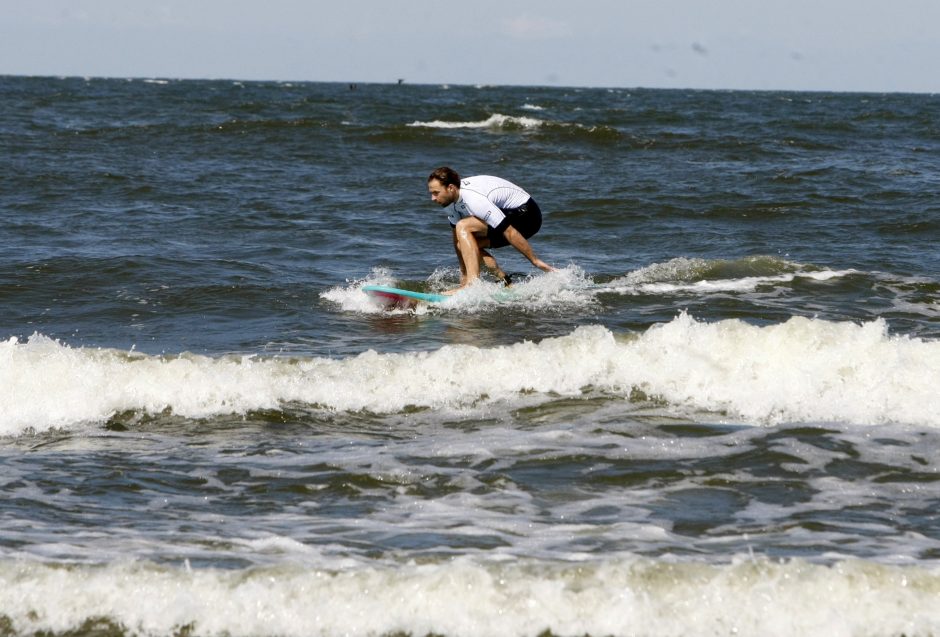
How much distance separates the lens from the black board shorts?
1272 cm

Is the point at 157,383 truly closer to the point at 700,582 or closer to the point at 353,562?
the point at 353,562

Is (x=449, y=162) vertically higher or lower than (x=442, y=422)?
higher

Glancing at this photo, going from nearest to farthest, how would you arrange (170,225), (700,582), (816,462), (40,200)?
(700,582) < (816,462) < (170,225) < (40,200)

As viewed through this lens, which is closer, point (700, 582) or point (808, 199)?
point (700, 582)

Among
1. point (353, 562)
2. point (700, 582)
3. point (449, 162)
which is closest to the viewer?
point (700, 582)

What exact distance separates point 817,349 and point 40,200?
1407 centimetres

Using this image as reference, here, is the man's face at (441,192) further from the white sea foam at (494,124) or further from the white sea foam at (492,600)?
the white sea foam at (494,124)

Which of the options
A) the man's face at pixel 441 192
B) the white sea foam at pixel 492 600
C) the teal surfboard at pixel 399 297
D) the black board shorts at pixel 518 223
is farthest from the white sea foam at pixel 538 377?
the white sea foam at pixel 492 600

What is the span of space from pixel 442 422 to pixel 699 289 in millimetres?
5674

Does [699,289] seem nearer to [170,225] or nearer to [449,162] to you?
[170,225]

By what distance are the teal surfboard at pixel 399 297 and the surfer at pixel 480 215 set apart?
0.25m

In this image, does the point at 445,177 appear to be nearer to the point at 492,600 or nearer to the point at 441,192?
the point at 441,192

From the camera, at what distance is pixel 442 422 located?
851 cm

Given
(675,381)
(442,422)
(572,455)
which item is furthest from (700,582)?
(675,381)
